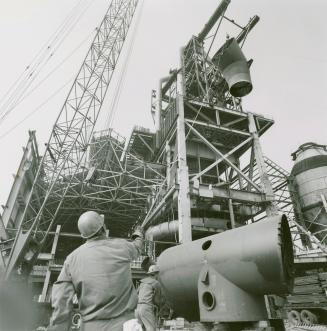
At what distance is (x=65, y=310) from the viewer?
248 centimetres

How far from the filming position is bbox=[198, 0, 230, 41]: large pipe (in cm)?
2154

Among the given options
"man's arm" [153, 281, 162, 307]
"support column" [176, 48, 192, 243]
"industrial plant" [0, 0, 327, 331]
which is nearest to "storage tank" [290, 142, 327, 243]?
"industrial plant" [0, 0, 327, 331]

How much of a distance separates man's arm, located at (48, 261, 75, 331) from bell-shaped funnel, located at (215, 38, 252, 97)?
16.9 metres

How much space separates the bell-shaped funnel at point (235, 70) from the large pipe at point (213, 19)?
4151 millimetres

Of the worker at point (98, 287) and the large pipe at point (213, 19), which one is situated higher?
the large pipe at point (213, 19)

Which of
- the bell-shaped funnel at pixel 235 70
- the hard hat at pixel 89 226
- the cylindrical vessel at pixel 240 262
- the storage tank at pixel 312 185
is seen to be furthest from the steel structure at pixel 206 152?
the hard hat at pixel 89 226

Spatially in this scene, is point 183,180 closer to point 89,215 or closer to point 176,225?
point 176,225

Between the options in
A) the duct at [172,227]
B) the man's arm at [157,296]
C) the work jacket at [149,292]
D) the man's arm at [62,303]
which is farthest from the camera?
the duct at [172,227]

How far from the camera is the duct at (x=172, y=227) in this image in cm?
1767

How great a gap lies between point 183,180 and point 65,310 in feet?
41.0

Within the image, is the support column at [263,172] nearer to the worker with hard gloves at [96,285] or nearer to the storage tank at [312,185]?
the storage tank at [312,185]

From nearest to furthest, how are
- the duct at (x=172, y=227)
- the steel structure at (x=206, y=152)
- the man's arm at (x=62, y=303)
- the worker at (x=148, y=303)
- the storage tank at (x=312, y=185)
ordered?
the man's arm at (x=62, y=303) → the worker at (x=148, y=303) → the steel structure at (x=206, y=152) → the duct at (x=172, y=227) → the storage tank at (x=312, y=185)

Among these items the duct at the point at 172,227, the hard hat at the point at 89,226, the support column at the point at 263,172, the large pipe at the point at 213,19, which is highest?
the large pipe at the point at 213,19

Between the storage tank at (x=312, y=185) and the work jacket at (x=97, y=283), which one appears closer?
the work jacket at (x=97, y=283)
